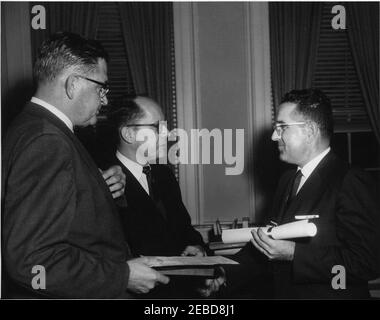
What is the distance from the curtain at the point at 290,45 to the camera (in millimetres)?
4102

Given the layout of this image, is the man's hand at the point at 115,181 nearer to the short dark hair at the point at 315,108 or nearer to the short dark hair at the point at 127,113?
the short dark hair at the point at 127,113

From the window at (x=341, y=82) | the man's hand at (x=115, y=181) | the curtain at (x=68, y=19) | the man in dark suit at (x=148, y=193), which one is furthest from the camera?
the window at (x=341, y=82)

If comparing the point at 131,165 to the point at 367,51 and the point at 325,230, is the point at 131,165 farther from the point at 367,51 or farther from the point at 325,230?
the point at 367,51

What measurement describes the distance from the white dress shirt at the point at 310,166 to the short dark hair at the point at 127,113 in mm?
967

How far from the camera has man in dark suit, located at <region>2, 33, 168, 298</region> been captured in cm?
134

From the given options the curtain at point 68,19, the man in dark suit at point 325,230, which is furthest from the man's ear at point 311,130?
the curtain at point 68,19

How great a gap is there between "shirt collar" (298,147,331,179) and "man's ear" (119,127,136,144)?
96cm

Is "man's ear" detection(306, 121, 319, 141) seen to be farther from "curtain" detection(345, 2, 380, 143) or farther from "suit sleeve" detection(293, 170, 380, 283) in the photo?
"curtain" detection(345, 2, 380, 143)

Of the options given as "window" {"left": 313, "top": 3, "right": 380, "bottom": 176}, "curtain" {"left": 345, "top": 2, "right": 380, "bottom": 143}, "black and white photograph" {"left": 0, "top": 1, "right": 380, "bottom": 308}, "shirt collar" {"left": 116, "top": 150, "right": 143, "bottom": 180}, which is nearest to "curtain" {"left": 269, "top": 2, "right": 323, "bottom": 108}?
"black and white photograph" {"left": 0, "top": 1, "right": 380, "bottom": 308}

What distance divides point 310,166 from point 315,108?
292 millimetres

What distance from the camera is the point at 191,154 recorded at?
4.09 meters

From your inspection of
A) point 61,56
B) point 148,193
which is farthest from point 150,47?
point 61,56

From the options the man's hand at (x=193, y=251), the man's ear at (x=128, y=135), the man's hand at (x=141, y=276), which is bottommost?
the man's hand at (x=193, y=251)
